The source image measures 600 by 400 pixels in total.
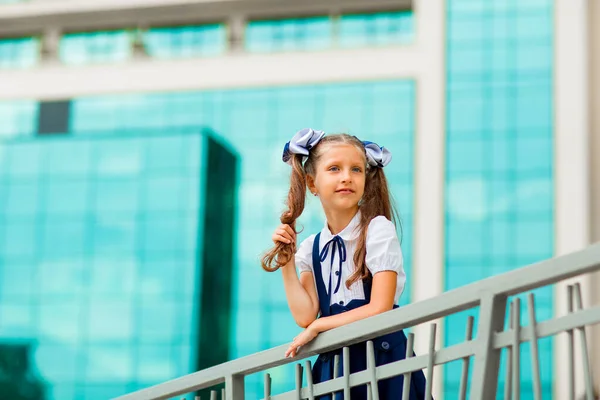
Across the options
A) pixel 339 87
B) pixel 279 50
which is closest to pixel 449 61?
pixel 339 87

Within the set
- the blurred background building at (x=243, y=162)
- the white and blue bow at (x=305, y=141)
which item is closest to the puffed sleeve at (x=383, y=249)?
the white and blue bow at (x=305, y=141)

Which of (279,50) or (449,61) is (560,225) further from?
(279,50)

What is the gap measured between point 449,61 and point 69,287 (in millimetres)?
15239

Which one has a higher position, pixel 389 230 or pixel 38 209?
pixel 38 209

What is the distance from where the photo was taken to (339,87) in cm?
3472

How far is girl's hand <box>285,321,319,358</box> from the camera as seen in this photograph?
11.8 ft

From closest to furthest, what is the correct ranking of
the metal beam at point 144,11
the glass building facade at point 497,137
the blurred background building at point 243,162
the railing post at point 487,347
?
the railing post at point 487,347
the glass building facade at point 497,137
the blurred background building at point 243,162
the metal beam at point 144,11

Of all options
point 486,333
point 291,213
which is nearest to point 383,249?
point 291,213

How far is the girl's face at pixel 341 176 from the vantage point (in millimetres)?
3869

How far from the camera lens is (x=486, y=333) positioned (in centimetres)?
313

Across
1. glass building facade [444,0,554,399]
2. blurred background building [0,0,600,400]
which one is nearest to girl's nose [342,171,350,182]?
blurred background building [0,0,600,400]

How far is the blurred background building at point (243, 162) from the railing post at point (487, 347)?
92.2 feet

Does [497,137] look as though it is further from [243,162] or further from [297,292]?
[297,292]

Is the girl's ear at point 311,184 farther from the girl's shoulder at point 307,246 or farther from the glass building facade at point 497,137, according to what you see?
the glass building facade at point 497,137
